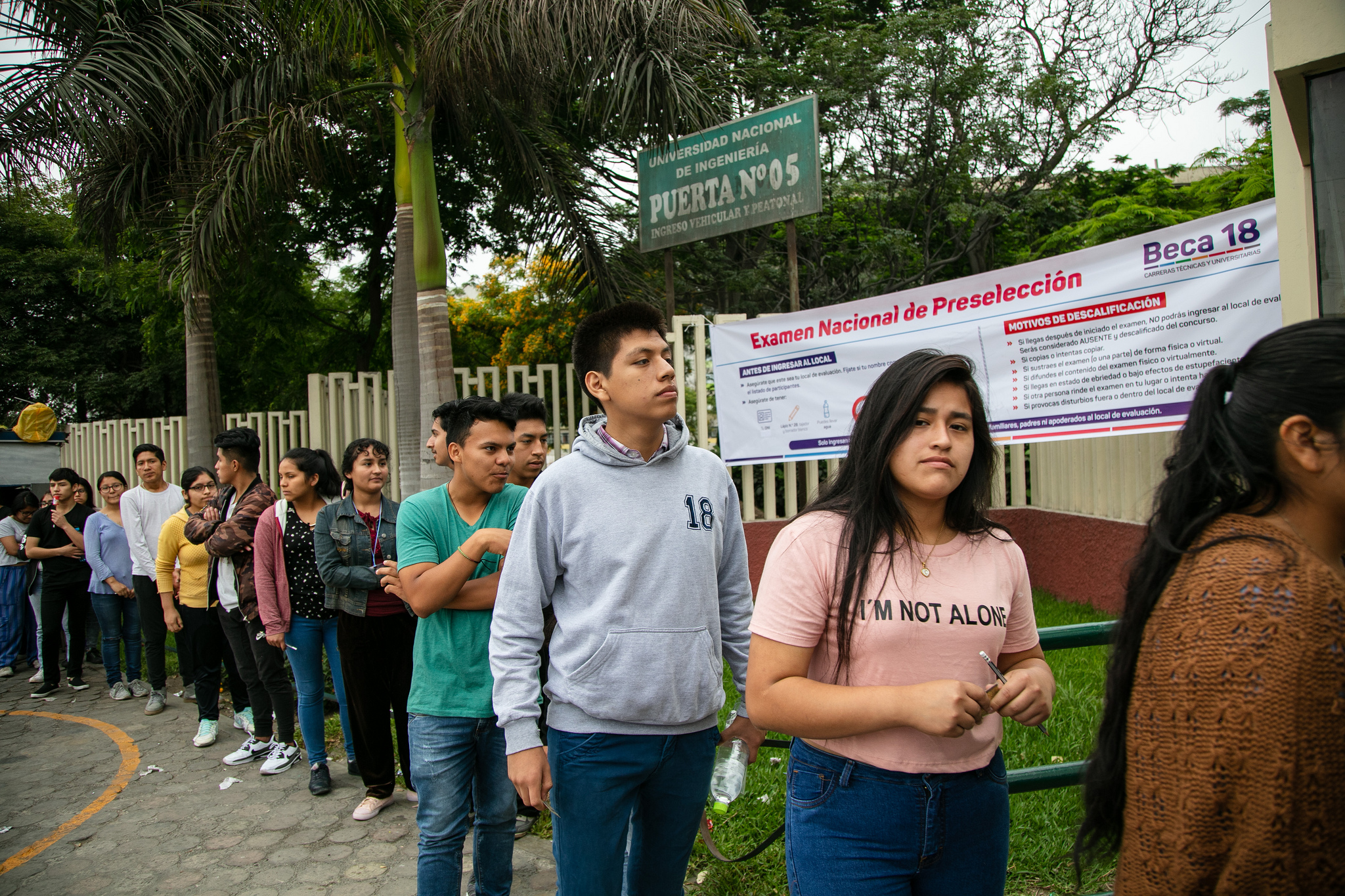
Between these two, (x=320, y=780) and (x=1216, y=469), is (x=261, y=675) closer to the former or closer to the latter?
(x=320, y=780)

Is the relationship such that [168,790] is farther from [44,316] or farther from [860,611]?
[44,316]

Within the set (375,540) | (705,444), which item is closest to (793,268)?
(705,444)

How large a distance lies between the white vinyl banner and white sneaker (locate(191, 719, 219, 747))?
4.18 meters

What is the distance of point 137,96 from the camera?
808 centimetres

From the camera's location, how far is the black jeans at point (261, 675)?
545cm

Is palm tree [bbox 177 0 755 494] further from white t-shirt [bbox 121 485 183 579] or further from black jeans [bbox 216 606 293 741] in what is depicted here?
black jeans [bbox 216 606 293 741]

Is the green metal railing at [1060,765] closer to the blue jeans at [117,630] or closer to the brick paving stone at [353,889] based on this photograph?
the brick paving stone at [353,889]

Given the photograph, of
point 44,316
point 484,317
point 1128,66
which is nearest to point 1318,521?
point 1128,66

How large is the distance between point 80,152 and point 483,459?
23.7 ft

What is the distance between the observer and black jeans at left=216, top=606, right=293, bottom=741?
545cm

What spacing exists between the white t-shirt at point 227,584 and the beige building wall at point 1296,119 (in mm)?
5575

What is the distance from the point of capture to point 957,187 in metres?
13.5

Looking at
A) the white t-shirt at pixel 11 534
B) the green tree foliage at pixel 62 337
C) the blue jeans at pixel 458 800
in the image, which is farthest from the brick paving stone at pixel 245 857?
the green tree foliage at pixel 62 337

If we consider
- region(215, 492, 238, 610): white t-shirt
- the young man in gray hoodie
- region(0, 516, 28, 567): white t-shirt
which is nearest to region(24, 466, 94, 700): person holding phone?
region(0, 516, 28, 567): white t-shirt
